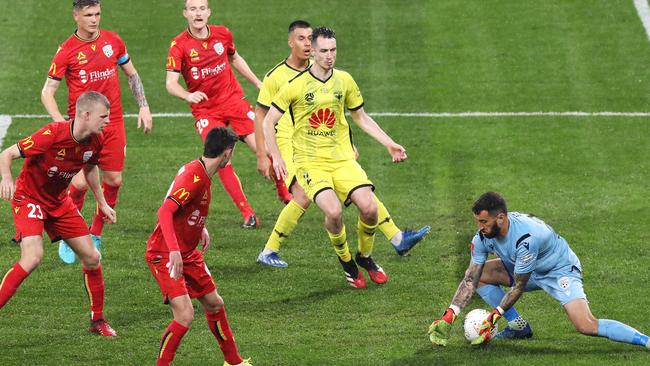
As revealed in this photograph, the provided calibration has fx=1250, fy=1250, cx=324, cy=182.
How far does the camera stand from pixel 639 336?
11555mm

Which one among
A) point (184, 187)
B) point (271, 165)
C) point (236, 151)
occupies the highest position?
point (184, 187)

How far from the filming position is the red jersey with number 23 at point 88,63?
14.9 metres

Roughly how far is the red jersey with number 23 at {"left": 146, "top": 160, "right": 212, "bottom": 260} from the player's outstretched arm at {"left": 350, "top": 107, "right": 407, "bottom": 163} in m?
2.93

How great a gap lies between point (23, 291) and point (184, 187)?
3.80 metres

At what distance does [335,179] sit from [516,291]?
10.1 ft

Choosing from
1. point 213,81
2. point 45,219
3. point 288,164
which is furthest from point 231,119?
point 45,219

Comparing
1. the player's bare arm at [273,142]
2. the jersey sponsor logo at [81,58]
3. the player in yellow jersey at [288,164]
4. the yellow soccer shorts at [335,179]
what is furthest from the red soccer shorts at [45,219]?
the jersey sponsor logo at [81,58]

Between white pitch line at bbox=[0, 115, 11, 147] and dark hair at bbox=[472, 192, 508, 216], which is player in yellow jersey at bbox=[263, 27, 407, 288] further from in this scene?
white pitch line at bbox=[0, 115, 11, 147]

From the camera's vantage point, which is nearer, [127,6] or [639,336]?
A: [639,336]

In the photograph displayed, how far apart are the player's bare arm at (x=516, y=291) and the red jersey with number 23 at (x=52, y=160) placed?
4.13m

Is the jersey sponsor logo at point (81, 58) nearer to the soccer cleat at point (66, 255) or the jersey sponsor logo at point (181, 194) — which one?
the soccer cleat at point (66, 255)

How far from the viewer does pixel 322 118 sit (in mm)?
13898

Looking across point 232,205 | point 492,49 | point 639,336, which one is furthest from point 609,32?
point 639,336

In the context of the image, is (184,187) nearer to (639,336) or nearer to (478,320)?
(478,320)
